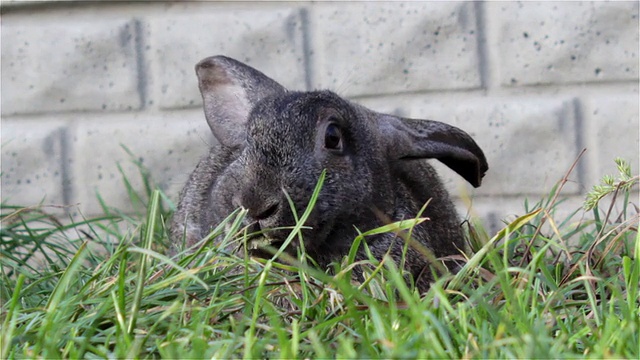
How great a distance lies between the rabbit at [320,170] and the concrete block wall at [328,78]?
0.66m

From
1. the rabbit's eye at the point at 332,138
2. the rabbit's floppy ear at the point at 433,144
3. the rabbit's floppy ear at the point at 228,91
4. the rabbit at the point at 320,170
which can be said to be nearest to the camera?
the rabbit at the point at 320,170

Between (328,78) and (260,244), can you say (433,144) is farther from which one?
(328,78)

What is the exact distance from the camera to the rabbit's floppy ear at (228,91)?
10.5 feet

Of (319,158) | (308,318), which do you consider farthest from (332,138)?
(308,318)

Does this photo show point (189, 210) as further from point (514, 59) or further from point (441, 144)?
point (514, 59)

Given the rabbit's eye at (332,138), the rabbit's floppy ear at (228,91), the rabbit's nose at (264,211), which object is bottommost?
the rabbit's nose at (264,211)

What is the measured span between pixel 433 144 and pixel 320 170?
1.91 feet

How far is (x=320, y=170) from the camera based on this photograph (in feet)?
8.46

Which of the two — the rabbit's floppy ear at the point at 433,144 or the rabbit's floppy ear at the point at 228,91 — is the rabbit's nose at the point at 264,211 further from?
the rabbit's floppy ear at the point at 228,91

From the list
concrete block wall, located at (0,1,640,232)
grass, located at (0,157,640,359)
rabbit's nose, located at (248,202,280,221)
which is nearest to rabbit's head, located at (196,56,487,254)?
rabbit's nose, located at (248,202,280,221)

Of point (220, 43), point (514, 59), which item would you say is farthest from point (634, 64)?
point (220, 43)

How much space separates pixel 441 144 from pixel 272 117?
661mm

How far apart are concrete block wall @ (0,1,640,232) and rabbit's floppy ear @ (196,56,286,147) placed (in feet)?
2.36

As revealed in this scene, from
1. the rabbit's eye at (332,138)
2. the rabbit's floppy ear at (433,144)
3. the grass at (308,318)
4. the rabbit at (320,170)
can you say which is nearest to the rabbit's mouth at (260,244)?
the rabbit at (320,170)
